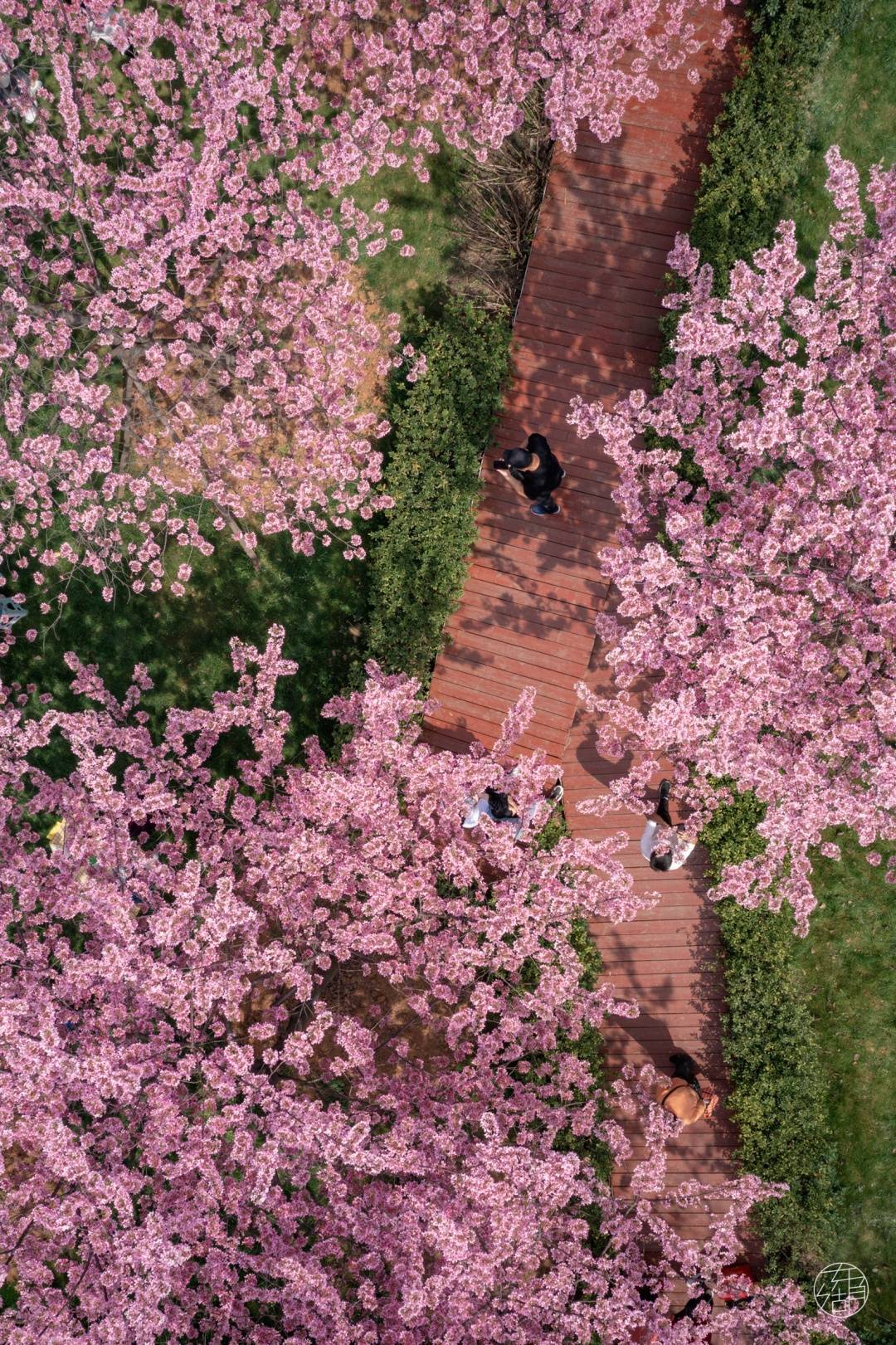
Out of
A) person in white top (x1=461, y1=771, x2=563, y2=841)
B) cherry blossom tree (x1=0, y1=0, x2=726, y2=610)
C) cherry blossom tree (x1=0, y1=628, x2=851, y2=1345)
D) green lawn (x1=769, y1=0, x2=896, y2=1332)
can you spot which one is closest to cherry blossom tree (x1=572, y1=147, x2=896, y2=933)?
person in white top (x1=461, y1=771, x2=563, y2=841)

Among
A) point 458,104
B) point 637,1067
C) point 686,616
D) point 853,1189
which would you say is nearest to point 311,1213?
point 637,1067

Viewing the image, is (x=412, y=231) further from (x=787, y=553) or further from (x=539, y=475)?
(x=787, y=553)

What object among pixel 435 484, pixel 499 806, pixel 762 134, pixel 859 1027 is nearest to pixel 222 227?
pixel 435 484

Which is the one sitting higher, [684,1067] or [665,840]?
[665,840]

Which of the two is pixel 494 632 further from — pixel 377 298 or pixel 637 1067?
pixel 637 1067

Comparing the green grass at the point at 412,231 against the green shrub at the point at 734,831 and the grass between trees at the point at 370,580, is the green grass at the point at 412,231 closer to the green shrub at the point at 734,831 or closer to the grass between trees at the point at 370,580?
the grass between trees at the point at 370,580
